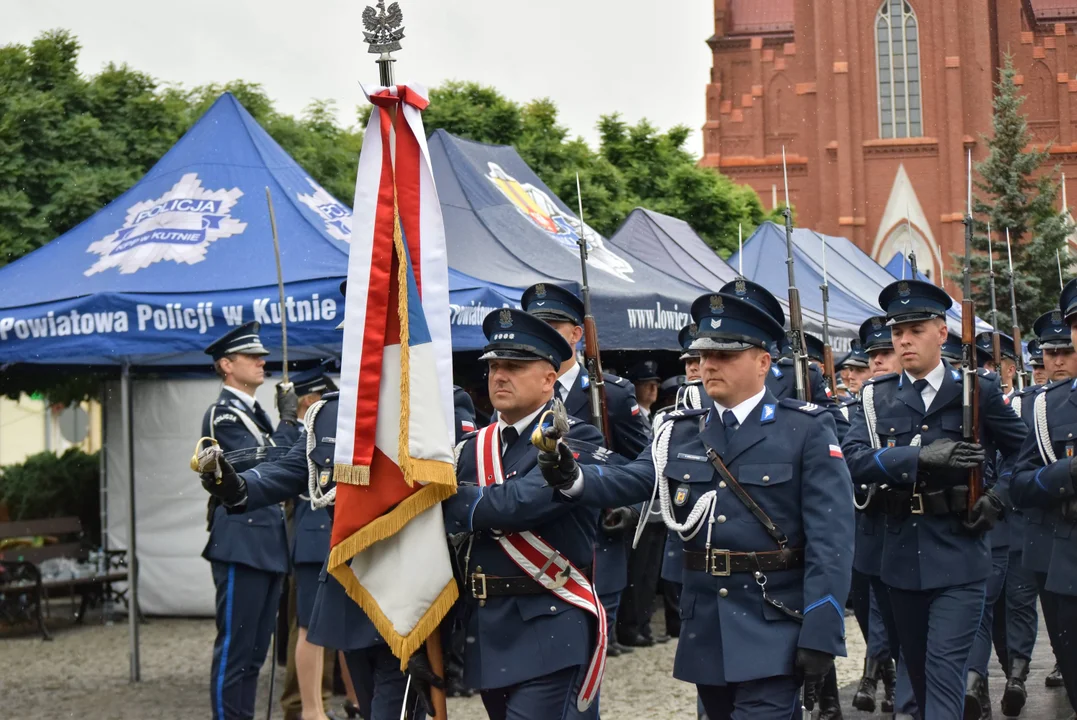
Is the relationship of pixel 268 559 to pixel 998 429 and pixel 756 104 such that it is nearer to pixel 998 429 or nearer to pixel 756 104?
pixel 998 429

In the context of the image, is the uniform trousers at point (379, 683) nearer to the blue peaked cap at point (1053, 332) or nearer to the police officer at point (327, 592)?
the police officer at point (327, 592)

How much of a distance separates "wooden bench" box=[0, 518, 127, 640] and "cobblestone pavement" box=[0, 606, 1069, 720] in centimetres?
31

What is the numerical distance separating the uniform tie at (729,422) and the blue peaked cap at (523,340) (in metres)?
0.61

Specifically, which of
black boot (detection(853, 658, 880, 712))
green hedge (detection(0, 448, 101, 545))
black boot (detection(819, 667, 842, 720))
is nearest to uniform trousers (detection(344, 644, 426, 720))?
black boot (detection(819, 667, 842, 720))

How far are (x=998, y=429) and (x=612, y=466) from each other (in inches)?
99.7

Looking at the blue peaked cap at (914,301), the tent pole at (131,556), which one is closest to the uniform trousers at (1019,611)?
the blue peaked cap at (914,301)

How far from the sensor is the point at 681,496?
506cm

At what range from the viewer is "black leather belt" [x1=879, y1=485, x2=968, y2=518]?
252 inches

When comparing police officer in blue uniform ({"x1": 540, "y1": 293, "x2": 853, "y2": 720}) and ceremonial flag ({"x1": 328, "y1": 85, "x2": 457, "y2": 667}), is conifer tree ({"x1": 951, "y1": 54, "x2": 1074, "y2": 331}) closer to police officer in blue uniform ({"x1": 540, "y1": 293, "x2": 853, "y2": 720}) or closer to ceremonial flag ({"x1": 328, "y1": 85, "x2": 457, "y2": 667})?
police officer in blue uniform ({"x1": 540, "y1": 293, "x2": 853, "y2": 720})

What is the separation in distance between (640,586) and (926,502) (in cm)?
528

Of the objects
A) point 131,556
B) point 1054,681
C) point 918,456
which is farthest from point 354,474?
point 1054,681

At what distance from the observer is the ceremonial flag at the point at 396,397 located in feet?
15.7

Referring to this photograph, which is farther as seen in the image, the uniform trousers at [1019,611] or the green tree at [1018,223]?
the green tree at [1018,223]

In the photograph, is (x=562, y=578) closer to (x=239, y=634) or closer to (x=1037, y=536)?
(x=239, y=634)
